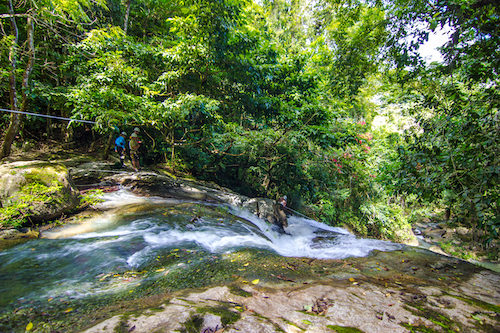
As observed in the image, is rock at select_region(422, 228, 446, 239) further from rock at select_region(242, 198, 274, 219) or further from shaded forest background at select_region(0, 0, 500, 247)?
rock at select_region(242, 198, 274, 219)

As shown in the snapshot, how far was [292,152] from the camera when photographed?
7941 mm

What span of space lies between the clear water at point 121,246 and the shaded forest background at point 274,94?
2196mm

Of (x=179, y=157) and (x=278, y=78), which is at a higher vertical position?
(x=278, y=78)

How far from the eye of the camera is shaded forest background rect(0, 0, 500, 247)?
3180mm

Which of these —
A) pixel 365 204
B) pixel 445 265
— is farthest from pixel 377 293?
pixel 365 204

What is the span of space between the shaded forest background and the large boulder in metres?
1.88

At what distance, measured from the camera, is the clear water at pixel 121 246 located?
2.43 meters

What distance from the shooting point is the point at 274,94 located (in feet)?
28.1

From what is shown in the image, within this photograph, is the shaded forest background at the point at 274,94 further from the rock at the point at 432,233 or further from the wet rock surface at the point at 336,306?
the rock at the point at 432,233

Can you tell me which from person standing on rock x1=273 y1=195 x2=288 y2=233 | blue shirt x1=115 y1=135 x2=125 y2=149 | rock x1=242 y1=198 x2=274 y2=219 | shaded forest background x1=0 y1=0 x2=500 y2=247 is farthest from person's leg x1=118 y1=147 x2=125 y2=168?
person standing on rock x1=273 y1=195 x2=288 y2=233

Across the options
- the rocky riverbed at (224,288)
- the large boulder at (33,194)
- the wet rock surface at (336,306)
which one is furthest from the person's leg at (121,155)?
the wet rock surface at (336,306)

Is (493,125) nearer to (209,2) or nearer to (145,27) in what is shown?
(209,2)

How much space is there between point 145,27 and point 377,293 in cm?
1293

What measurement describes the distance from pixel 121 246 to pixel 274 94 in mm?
7244
